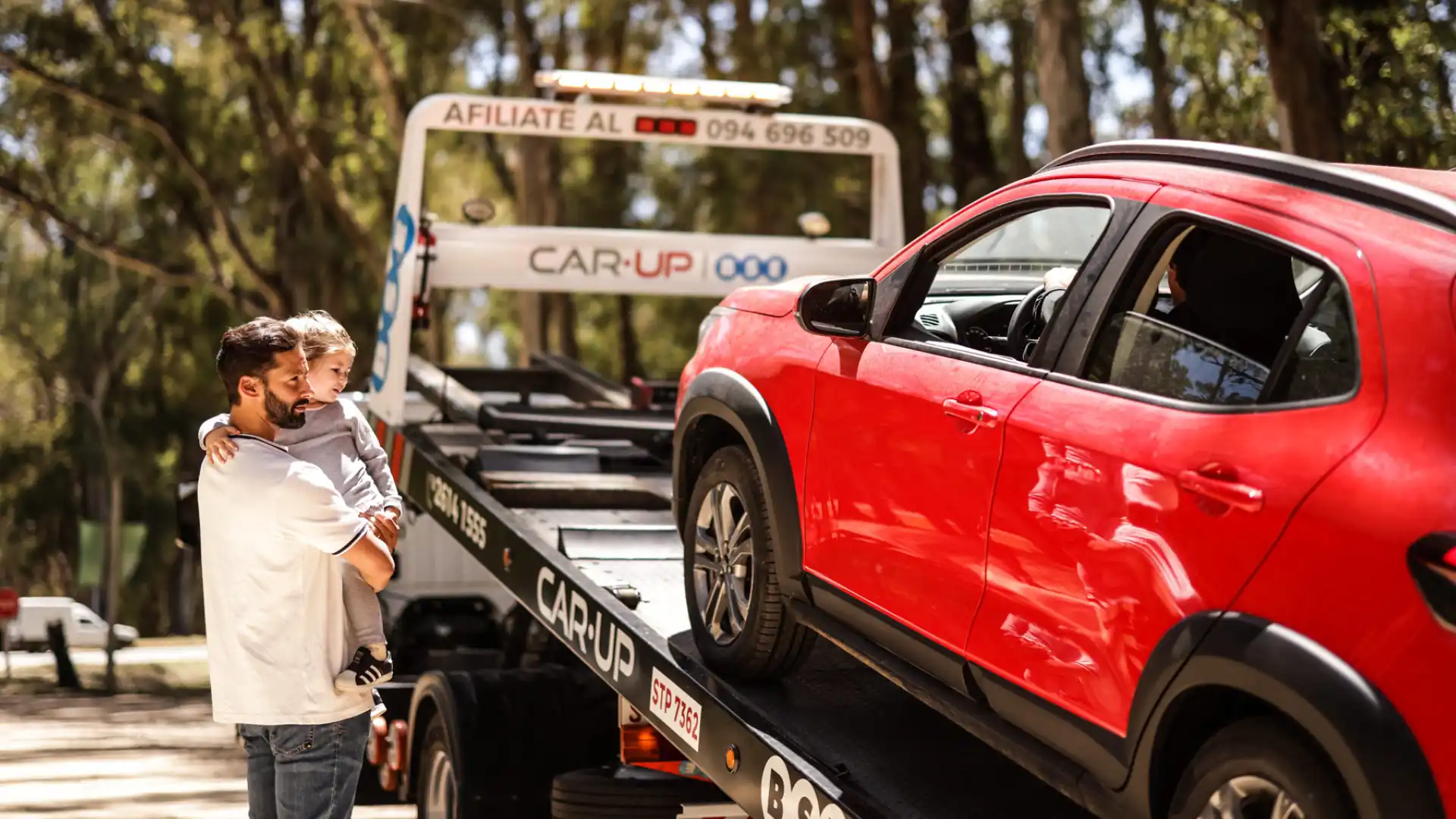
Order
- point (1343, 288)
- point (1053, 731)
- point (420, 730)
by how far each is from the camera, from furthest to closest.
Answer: point (420, 730) < point (1053, 731) < point (1343, 288)

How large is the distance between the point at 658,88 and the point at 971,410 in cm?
396

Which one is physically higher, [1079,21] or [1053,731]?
[1079,21]

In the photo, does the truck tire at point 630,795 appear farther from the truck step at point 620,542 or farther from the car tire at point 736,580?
the truck step at point 620,542

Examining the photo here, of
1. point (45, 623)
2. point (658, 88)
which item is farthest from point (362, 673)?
point (45, 623)

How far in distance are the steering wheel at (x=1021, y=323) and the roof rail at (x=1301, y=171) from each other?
1.82 feet

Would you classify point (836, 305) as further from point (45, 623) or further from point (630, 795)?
point (45, 623)

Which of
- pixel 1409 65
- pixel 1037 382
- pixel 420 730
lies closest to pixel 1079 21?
pixel 1409 65

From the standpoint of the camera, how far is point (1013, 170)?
78.2 feet

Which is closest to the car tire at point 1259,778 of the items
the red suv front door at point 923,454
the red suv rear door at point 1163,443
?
the red suv rear door at point 1163,443

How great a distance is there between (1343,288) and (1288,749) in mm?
815

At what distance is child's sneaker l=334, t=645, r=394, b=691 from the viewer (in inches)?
168

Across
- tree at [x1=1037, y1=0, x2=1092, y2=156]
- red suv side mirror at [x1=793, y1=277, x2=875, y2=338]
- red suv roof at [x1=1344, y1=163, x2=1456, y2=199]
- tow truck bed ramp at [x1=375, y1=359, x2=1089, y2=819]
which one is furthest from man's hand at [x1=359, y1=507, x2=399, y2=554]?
tree at [x1=1037, y1=0, x2=1092, y2=156]

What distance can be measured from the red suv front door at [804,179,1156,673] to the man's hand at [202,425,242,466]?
4.93 ft

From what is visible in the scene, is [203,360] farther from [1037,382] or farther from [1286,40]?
[1037,382]
